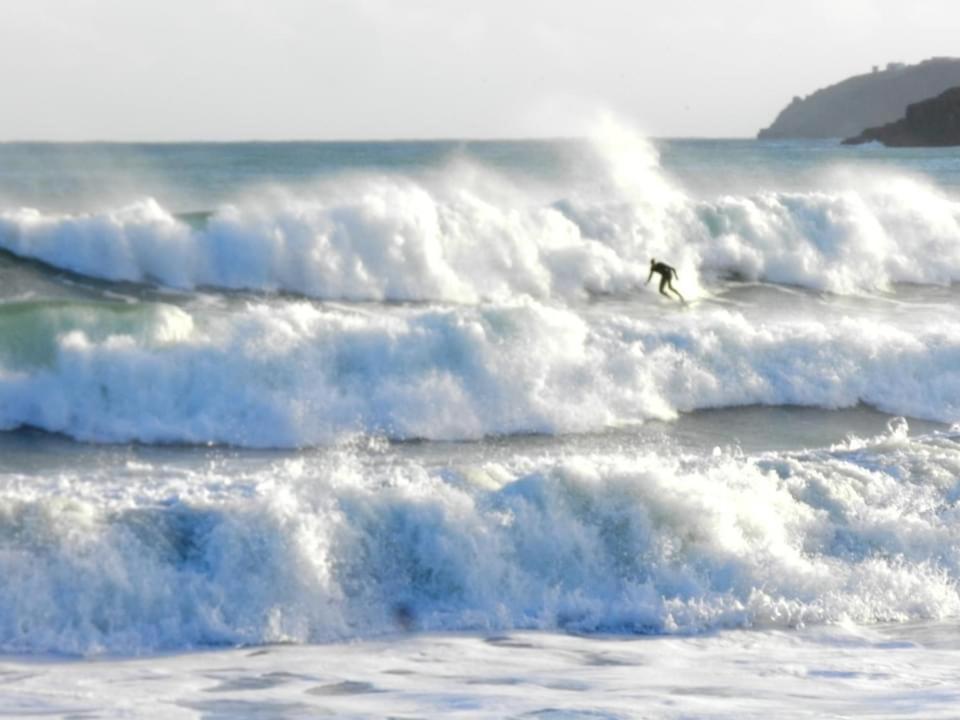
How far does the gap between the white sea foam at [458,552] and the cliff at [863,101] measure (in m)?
128

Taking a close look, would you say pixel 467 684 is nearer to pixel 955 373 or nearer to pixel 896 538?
pixel 896 538

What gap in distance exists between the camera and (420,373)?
59.6 ft

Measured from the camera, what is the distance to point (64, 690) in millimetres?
9430

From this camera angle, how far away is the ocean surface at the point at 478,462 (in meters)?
10.2

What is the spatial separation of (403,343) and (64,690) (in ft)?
31.0

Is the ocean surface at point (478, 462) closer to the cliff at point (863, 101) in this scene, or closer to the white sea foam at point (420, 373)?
the white sea foam at point (420, 373)

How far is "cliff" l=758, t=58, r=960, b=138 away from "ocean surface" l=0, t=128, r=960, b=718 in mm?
115433

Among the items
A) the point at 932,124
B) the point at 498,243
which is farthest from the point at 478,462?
the point at 932,124

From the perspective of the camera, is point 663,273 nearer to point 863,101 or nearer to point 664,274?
point 664,274

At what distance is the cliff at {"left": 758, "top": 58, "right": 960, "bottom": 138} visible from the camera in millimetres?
140750

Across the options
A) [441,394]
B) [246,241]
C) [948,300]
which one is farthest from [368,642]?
[948,300]

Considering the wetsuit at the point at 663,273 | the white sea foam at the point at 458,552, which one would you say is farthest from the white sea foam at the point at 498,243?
the white sea foam at the point at 458,552

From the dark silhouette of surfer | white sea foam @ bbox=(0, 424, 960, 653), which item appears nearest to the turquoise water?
white sea foam @ bbox=(0, 424, 960, 653)

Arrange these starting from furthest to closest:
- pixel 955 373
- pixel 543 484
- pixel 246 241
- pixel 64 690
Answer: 1. pixel 246 241
2. pixel 955 373
3. pixel 543 484
4. pixel 64 690
